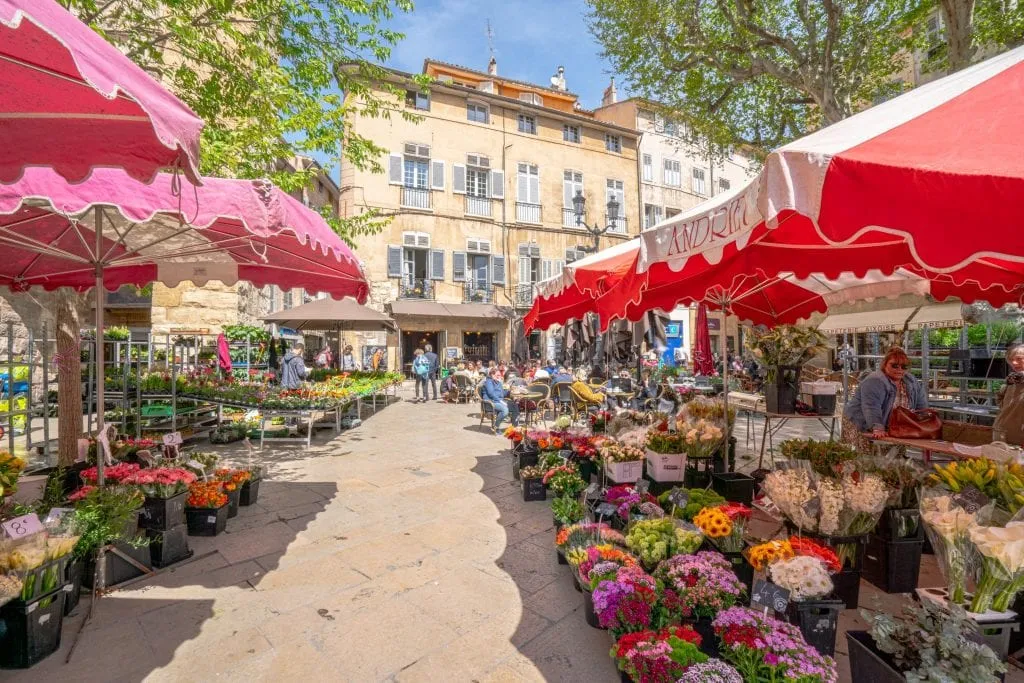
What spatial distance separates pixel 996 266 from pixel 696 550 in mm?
3730

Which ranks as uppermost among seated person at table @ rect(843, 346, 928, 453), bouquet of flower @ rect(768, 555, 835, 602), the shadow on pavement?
seated person at table @ rect(843, 346, 928, 453)

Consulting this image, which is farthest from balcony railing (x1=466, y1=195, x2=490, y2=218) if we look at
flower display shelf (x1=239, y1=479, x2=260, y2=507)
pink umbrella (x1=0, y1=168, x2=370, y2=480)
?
flower display shelf (x1=239, y1=479, x2=260, y2=507)

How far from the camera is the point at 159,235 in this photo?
384 centimetres

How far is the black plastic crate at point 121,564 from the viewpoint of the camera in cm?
307

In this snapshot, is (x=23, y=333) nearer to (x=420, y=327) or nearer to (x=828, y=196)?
(x=420, y=327)

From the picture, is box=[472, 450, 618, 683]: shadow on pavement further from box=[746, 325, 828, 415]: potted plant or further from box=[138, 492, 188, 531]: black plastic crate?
box=[746, 325, 828, 415]: potted plant

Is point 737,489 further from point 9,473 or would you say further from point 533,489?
point 9,473

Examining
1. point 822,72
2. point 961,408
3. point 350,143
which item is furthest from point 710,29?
point 961,408

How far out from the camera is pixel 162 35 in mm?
5770

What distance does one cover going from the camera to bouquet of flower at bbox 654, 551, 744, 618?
2230 mm

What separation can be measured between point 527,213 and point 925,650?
72.4 feet

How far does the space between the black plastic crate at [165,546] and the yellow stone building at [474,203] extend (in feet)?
54.1

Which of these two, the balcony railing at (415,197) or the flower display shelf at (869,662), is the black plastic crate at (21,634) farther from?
the balcony railing at (415,197)

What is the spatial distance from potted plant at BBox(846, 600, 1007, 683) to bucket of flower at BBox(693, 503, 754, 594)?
73 centimetres
